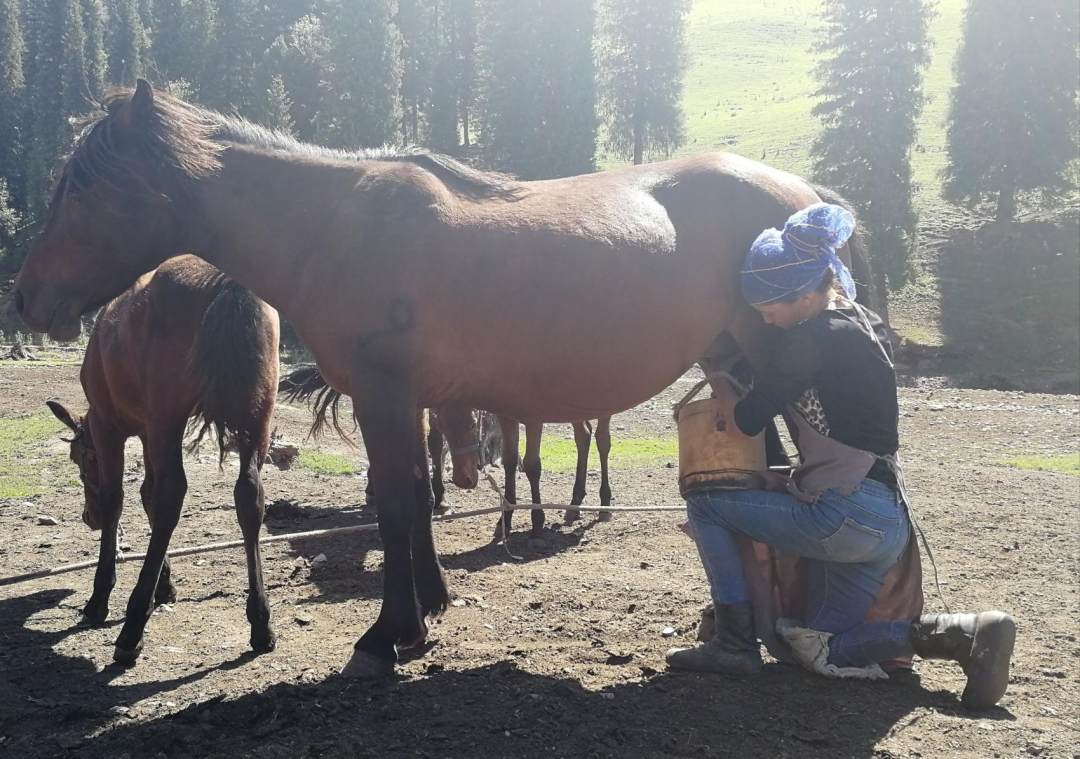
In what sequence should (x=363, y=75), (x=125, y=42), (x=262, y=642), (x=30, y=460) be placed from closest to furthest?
(x=262, y=642) → (x=30, y=460) → (x=363, y=75) → (x=125, y=42)

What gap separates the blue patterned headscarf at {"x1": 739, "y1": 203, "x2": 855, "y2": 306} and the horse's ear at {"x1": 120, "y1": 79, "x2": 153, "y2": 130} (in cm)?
287

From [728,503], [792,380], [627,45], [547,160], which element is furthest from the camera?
[627,45]

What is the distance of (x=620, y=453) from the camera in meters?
13.2

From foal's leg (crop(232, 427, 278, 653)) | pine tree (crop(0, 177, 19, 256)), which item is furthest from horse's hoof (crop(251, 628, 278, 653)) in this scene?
pine tree (crop(0, 177, 19, 256))

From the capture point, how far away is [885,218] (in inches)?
1181

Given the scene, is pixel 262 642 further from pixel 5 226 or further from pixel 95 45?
pixel 95 45

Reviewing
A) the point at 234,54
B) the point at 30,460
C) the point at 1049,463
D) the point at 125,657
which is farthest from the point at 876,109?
the point at 234,54

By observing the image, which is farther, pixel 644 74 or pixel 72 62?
pixel 72 62

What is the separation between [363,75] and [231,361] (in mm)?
35043

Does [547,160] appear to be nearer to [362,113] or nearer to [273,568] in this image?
[362,113]

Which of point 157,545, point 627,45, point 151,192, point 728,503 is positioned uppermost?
point 627,45

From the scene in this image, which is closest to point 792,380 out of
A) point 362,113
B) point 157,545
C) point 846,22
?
point 157,545

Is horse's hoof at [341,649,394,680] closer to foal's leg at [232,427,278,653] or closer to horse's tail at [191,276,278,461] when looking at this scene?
foal's leg at [232,427,278,653]

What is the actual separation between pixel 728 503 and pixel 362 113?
35.1 metres
